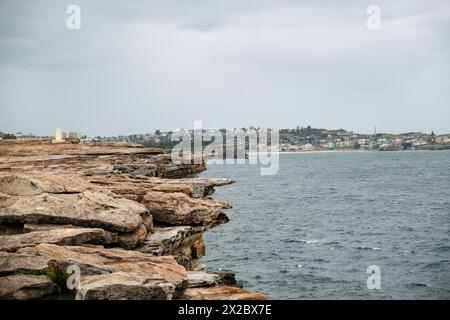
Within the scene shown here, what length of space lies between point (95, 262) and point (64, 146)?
21.1m

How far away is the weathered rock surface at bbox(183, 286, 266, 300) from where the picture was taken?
54.1 ft

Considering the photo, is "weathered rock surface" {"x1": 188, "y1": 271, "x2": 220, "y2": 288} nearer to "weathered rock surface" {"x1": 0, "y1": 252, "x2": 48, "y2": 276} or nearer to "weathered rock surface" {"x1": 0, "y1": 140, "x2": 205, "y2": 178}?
"weathered rock surface" {"x1": 0, "y1": 252, "x2": 48, "y2": 276}

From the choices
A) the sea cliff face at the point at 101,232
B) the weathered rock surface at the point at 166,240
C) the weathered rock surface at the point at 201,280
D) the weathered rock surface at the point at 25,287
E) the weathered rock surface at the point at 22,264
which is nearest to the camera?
the weathered rock surface at the point at 25,287

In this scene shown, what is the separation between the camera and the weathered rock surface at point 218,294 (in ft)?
54.1

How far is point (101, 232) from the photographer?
19016mm

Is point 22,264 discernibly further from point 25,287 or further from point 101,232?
point 101,232

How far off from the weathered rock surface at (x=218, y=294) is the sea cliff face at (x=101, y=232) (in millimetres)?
32

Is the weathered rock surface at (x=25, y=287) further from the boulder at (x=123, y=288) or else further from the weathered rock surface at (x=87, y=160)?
the weathered rock surface at (x=87, y=160)

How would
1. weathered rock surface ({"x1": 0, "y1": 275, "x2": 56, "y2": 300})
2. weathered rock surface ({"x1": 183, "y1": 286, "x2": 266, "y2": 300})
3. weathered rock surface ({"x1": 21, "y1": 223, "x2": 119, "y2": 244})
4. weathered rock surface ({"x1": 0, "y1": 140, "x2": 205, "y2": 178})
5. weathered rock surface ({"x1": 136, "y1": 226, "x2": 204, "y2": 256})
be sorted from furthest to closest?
1. weathered rock surface ({"x1": 0, "y1": 140, "x2": 205, "y2": 178})
2. weathered rock surface ({"x1": 136, "y1": 226, "x2": 204, "y2": 256})
3. weathered rock surface ({"x1": 21, "y1": 223, "x2": 119, "y2": 244})
4. weathered rock surface ({"x1": 183, "y1": 286, "x2": 266, "y2": 300})
5. weathered rock surface ({"x1": 0, "y1": 275, "x2": 56, "y2": 300})

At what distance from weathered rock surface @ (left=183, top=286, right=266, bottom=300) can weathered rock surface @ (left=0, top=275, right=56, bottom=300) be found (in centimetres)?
402

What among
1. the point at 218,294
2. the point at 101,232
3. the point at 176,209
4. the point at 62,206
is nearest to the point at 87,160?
the point at 176,209

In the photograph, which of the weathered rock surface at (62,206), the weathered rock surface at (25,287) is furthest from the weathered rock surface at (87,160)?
the weathered rock surface at (25,287)

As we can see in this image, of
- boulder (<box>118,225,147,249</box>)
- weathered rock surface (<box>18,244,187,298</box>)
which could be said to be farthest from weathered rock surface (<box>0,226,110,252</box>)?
boulder (<box>118,225,147,249</box>)

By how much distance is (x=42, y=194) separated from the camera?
20.8 m
